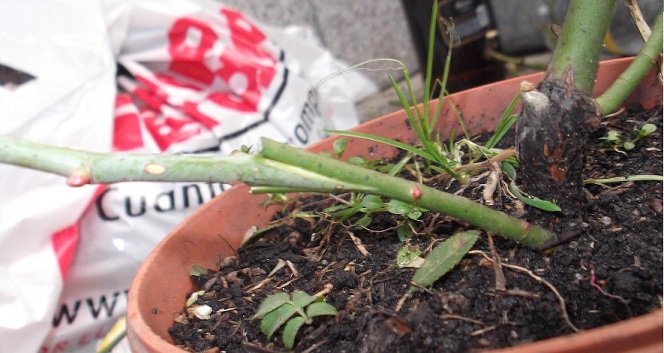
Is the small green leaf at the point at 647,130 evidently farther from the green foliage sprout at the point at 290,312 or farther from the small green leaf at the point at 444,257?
the green foliage sprout at the point at 290,312

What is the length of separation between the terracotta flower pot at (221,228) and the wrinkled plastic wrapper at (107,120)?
204 mm

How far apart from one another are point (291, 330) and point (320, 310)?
29 millimetres

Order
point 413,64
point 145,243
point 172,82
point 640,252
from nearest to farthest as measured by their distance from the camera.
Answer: point 640,252
point 145,243
point 172,82
point 413,64

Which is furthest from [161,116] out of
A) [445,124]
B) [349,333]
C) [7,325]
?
[349,333]

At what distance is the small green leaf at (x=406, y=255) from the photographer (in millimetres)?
528

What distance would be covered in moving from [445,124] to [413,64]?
140 cm

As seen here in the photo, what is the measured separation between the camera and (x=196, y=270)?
65 centimetres

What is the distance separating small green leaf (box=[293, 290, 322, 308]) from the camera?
493mm

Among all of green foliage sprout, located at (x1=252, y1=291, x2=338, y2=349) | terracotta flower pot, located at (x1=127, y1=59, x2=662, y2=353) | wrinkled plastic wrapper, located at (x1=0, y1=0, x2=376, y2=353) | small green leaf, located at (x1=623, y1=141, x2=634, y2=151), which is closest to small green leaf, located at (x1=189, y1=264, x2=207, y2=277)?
terracotta flower pot, located at (x1=127, y1=59, x2=662, y2=353)

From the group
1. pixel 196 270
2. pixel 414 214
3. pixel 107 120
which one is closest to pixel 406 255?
pixel 414 214

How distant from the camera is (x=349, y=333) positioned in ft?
1.54

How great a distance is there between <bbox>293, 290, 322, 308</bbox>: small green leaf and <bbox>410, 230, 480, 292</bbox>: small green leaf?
85 mm

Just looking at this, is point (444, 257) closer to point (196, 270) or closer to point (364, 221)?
point (364, 221)

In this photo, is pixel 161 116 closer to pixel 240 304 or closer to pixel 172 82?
pixel 172 82
